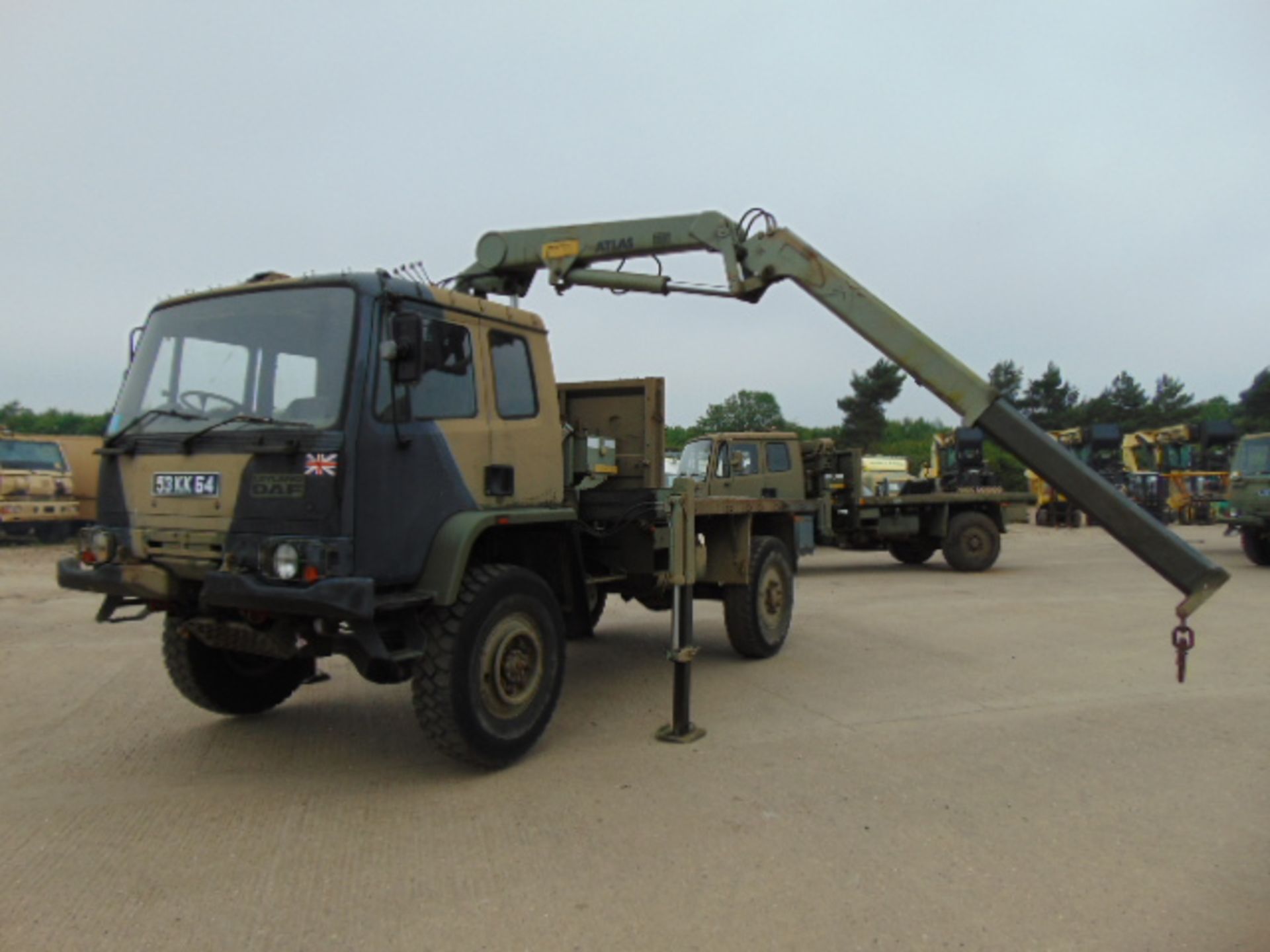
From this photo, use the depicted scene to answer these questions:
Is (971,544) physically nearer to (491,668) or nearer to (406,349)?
(491,668)

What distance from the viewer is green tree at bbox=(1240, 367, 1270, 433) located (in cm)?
5281

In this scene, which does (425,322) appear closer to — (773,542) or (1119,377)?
(773,542)

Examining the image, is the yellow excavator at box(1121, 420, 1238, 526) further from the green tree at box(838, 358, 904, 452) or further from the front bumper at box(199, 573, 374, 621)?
the front bumper at box(199, 573, 374, 621)

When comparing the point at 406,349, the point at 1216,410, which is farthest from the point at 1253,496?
the point at 1216,410

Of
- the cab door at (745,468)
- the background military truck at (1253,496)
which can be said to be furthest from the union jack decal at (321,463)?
the background military truck at (1253,496)

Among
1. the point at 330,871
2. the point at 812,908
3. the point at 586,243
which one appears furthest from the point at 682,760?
the point at 586,243

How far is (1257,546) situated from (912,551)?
19.2 ft

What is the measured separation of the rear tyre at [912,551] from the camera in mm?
15935

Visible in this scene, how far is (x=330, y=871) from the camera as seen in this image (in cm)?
352

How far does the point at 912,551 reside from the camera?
53.2 feet

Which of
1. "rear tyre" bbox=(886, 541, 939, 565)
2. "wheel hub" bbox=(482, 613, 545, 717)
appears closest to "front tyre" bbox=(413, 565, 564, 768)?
"wheel hub" bbox=(482, 613, 545, 717)

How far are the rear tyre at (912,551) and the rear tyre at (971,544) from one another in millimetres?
830

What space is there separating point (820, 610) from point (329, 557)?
291 inches

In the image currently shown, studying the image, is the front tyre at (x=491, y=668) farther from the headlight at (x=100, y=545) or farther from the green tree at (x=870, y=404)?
the green tree at (x=870, y=404)
